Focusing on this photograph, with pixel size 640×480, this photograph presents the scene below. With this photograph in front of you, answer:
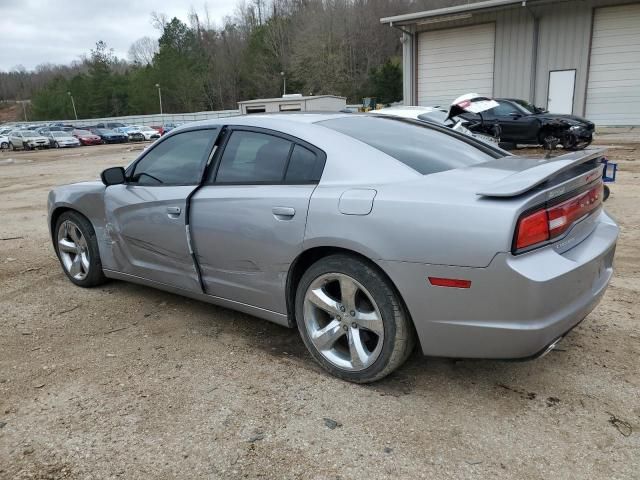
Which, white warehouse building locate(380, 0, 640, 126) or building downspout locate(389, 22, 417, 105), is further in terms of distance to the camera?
building downspout locate(389, 22, 417, 105)

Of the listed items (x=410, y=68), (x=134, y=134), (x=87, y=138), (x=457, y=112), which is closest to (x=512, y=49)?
(x=410, y=68)

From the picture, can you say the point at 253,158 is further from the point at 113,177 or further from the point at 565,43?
the point at 565,43

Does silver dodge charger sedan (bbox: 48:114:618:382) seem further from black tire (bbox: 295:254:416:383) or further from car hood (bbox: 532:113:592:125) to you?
car hood (bbox: 532:113:592:125)

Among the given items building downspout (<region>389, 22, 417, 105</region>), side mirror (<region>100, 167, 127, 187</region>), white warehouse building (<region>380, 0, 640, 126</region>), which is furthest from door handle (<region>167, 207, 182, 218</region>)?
building downspout (<region>389, 22, 417, 105</region>)

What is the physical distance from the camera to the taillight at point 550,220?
2271 millimetres

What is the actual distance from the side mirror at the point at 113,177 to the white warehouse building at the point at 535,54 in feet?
73.8

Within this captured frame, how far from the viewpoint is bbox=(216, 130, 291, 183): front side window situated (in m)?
3.15

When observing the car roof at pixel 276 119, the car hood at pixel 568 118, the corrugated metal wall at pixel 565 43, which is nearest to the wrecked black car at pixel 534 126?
the car hood at pixel 568 118

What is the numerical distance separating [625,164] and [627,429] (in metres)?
11.2

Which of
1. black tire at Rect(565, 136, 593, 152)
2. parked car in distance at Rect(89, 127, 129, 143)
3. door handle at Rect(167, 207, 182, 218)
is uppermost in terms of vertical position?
door handle at Rect(167, 207, 182, 218)

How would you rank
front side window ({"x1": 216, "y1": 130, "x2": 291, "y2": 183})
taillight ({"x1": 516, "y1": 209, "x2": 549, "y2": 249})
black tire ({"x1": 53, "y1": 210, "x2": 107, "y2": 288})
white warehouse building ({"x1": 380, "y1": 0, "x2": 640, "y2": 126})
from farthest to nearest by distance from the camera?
white warehouse building ({"x1": 380, "y1": 0, "x2": 640, "y2": 126}) → black tire ({"x1": 53, "y1": 210, "x2": 107, "y2": 288}) → front side window ({"x1": 216, "y1": 130, "x2": 291, "y2": 183}) → taillight ({"x1": 516, "y1": 209, "x2": 549, "y2": 249})

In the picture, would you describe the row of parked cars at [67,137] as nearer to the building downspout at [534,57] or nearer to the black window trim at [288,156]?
the building downspout at [534,57]

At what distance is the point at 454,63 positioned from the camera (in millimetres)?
25422

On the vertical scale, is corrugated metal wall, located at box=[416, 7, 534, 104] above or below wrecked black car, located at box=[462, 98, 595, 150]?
above
